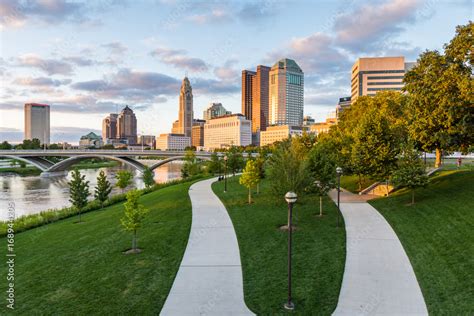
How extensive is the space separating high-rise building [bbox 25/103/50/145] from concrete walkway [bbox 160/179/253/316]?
543 ft

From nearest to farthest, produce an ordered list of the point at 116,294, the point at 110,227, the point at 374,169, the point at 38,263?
the point at 116,294, the point at 38,263, the point at 110,227, the point at 374,169

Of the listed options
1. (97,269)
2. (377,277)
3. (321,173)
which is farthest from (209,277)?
(321,173)

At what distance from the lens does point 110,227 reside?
55.6ft

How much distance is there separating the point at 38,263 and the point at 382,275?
41.5ft

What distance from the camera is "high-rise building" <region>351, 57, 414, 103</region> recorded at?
123m

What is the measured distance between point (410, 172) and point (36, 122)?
182m

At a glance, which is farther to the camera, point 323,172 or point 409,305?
point 323,172

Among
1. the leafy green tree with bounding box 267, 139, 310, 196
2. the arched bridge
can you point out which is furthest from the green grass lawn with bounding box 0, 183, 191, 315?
the arched bridge

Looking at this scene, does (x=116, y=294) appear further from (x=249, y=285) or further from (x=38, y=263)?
(x=38, y=263)

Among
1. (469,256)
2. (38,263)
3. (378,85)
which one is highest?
(378,85)

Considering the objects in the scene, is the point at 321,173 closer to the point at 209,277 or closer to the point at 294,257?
the point at 294,257

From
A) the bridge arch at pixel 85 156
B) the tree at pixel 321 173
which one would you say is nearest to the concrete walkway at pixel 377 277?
the tree at pixel 321 173

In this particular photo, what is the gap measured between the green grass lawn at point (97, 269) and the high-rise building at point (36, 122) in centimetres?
16081

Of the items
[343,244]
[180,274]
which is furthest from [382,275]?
[180,274]
